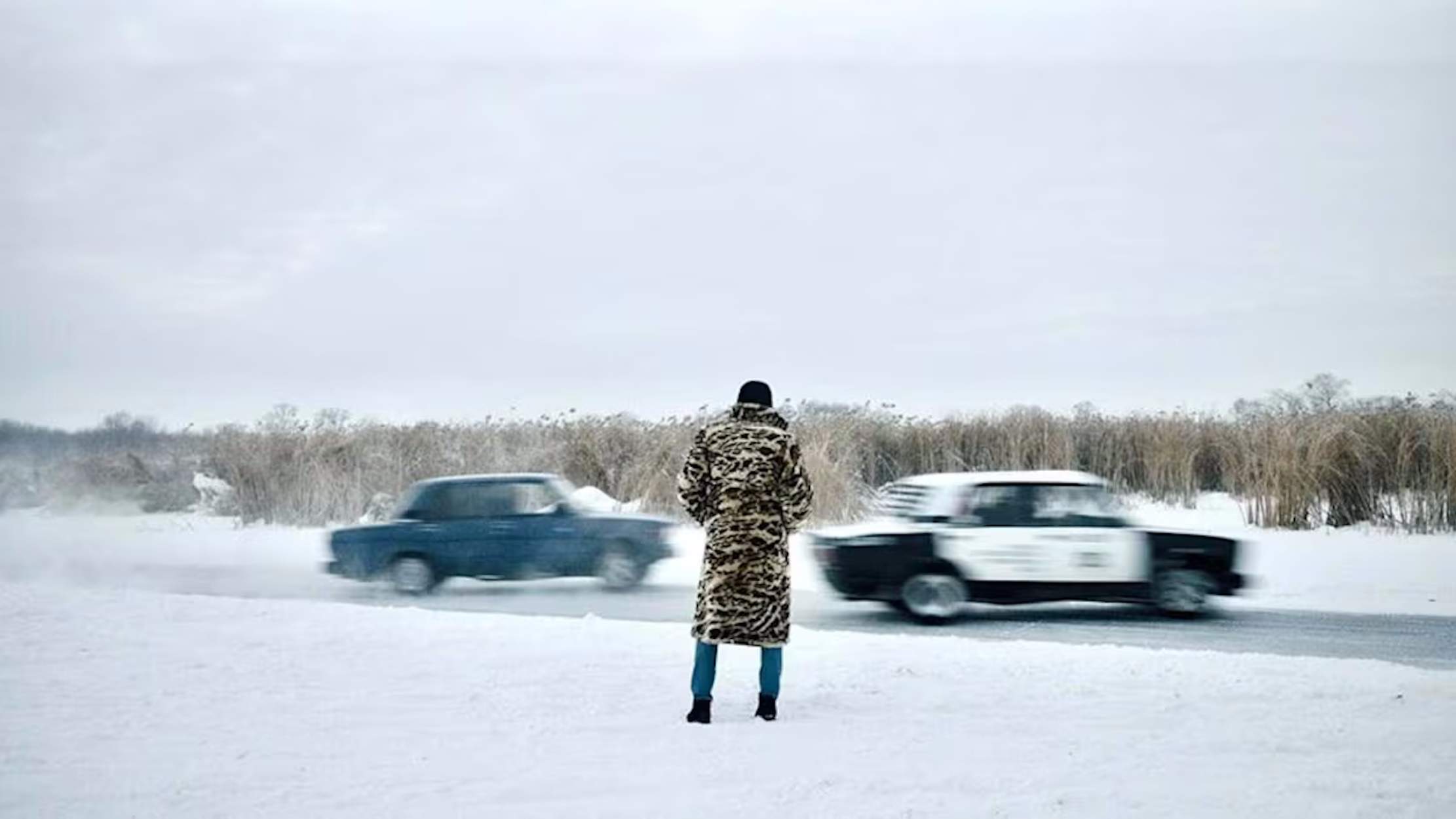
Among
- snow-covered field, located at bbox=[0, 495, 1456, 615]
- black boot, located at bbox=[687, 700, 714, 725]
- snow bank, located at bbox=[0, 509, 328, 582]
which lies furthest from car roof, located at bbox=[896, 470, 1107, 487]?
snow bank, located at bbox=[0, 509, 328, 582]

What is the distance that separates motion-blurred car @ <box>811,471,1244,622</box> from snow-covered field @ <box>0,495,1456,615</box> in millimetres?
1139

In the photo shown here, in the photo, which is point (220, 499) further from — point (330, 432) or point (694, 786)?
point (694, 786)

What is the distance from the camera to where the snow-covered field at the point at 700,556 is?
1803 centimetres

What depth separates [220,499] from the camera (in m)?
33.2

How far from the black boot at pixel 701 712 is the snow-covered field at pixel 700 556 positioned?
7.36 m

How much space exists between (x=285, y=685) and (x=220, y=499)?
81.6 ft

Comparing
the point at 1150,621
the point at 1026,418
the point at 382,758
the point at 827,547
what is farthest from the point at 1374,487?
the point at 382,758

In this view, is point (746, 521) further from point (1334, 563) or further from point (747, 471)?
point (1334, 563)

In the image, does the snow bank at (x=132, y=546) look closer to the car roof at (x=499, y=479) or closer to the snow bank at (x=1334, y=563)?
the car roof at (x=499, y=479)

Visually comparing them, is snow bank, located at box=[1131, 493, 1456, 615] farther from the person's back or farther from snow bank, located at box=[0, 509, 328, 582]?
snow bank, located at box=[0, 509, 328, 582]

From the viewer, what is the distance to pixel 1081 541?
14.8 meters

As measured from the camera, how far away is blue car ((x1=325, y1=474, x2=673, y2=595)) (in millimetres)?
18719

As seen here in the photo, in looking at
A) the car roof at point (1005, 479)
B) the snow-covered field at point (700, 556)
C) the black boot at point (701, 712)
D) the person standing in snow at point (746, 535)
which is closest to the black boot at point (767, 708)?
the person standing in snow at point (746, 535)

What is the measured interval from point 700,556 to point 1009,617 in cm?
873
